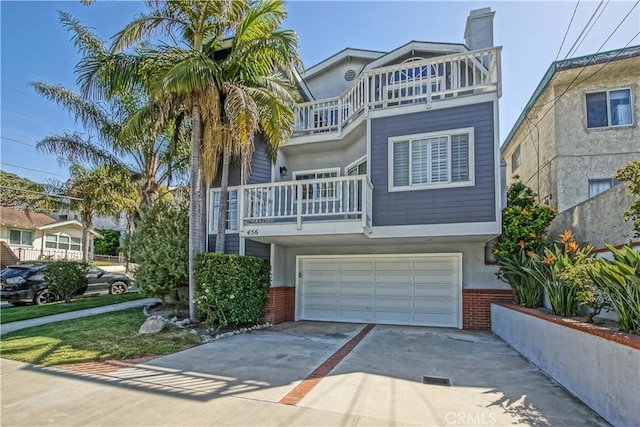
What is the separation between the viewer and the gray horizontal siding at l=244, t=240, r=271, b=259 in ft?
35.4

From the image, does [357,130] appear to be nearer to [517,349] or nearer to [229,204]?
[229,204]

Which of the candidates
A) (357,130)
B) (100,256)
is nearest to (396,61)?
(357,130)

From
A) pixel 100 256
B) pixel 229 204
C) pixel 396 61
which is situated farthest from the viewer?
pixel 100 256

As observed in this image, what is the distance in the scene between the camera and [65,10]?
1088cm

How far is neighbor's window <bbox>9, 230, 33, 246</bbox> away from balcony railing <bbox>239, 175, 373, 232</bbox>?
27.9 metres

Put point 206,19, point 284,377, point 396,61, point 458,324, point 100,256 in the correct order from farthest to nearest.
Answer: point 100,256 → point 396,61 → point 458,324 → point 206,19 → point 284,377

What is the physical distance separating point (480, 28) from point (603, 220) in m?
8.93

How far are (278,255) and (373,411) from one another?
740 cm

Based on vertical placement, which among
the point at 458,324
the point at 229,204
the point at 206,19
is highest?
the point at 206,19

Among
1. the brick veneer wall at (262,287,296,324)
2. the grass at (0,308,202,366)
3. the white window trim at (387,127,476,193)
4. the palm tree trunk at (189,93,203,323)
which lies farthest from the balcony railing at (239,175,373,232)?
the grass at (0,308,202,366)

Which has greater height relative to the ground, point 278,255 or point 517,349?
point 278,255

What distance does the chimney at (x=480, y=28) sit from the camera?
504 inches

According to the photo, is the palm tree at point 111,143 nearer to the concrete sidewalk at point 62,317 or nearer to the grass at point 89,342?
the concrete sidewalk at point 62,317

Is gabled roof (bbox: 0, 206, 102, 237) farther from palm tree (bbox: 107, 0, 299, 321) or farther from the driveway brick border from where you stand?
the driveway brick border
